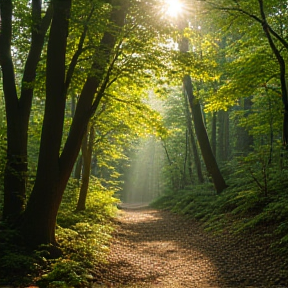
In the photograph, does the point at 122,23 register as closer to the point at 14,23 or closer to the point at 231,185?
the point at 14,23

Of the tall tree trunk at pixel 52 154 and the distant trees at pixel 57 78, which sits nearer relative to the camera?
the tall tree trunk at pixel 52 154

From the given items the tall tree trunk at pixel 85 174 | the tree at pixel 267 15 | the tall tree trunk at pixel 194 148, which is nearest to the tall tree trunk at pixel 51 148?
the tall tree trunk at pixel 85 174

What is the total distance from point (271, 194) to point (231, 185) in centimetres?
432

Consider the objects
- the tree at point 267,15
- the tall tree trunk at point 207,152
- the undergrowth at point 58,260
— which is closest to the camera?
the undergrowth at point 58,260

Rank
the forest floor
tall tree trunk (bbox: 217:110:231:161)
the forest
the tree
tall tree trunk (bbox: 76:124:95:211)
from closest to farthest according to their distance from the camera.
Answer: the forest floor → the forest → the tree → tall tree trunk (bbox: 76:124:95:211) → tall tree trunk (bbox: 217:110:231:161)

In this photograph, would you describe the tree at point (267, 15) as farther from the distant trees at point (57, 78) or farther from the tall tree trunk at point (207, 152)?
the tall tree trunk at point (207, 152)

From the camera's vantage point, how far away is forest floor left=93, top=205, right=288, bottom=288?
5.25 metres

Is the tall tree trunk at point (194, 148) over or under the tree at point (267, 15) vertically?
under

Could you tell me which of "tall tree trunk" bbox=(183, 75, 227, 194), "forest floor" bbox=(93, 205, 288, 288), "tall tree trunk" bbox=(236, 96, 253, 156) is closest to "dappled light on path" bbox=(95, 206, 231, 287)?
"forest floor" bbox=(93, 205, 288, 288)

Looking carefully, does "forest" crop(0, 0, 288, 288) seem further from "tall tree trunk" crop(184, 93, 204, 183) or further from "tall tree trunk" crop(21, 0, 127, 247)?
"tall tree trunk" crop(184, 93, 204, 183)

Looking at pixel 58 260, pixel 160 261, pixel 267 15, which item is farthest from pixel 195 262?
pixel 267 15

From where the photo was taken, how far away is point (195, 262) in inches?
261

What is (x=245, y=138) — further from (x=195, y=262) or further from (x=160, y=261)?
(x=160, y=261)

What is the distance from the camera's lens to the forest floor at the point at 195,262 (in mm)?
5254
